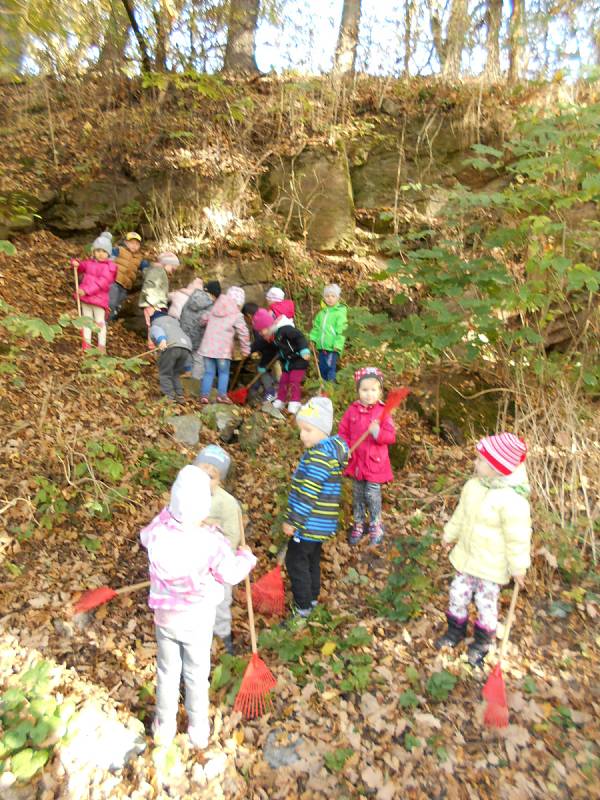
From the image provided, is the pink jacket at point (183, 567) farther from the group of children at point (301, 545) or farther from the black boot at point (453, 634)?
the black boot at point (453, 634)

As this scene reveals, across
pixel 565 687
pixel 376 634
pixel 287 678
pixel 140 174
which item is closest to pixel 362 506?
pixel 376 634

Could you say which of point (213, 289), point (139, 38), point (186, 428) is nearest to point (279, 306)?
point (213, 289)

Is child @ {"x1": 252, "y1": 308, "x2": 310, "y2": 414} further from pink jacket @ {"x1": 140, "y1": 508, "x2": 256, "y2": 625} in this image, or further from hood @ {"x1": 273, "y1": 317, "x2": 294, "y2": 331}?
pink jacket @ {"x1": 140, "y1": 508, "x2": 256, "y2": 625}

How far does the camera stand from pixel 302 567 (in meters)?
4.21

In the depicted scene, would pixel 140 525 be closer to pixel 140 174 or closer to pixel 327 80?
pixel 140 174

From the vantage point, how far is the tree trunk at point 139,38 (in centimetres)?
851

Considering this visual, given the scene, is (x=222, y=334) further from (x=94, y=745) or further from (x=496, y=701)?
(x=496, y=701)

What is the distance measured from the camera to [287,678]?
3777mm

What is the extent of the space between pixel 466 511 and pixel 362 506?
5.30 feet

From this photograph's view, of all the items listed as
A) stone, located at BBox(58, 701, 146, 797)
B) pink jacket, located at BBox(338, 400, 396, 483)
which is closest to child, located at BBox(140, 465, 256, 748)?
stone, located at BBox(58, 701, 146, 797)

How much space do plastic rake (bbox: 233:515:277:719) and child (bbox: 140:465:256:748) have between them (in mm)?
351

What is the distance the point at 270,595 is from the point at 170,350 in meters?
3.74

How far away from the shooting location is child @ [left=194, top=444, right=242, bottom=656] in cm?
367

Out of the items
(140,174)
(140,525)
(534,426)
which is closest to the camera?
(140,525)
